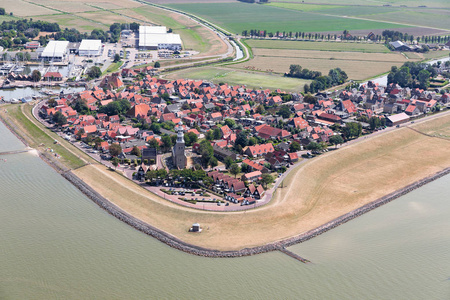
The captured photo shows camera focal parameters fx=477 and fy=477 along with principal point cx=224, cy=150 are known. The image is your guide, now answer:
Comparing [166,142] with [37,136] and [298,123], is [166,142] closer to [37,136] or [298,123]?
[37,136]

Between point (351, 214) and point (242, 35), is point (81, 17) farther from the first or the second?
point (351, 214)

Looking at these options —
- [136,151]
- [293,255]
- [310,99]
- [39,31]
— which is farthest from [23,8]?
[293,255]

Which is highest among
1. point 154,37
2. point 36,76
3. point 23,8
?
point 23,8

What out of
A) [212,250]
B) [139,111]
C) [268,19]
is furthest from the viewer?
[268,19]

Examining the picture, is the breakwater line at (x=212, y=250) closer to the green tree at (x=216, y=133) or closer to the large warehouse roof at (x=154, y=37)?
the green tree at (x=216, y=133)

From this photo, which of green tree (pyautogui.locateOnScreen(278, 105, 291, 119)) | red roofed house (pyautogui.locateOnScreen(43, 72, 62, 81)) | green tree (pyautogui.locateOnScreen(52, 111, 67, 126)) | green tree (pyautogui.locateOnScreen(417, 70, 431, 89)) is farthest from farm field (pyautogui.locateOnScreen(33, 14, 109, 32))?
green tree (pyautogui.locateOnScreen(417, 70, 431, 89))

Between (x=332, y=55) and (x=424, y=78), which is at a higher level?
(x=332, y=55)

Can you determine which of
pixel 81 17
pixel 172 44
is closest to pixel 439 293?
pixel 172 44
